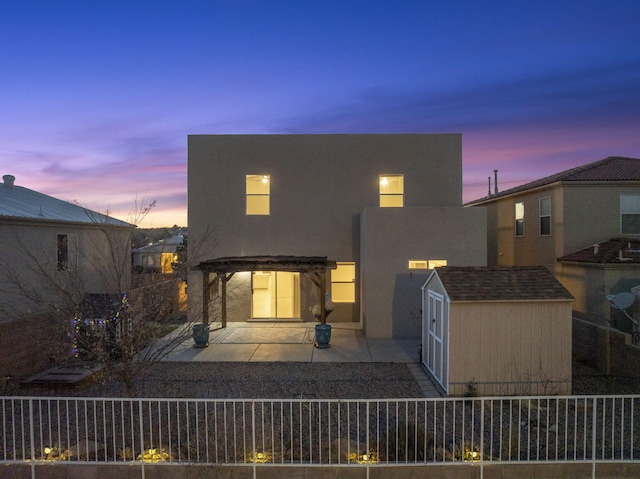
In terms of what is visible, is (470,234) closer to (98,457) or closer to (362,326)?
(362,326)

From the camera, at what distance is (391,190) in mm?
15703

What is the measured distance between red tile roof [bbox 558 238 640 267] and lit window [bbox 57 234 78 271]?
1515 centimetres

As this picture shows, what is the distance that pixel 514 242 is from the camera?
17.2m

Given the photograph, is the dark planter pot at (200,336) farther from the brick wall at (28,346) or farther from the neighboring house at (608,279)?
the neighboring house at (608,279)

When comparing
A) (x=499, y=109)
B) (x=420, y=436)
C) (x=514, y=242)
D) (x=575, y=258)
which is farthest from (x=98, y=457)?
(x=499, y=109)

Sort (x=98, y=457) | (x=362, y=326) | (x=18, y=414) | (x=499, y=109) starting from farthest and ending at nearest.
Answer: (x=499, y=109) → (x=362, y=326) → (x=18, y=414) → (x=98, y=457)

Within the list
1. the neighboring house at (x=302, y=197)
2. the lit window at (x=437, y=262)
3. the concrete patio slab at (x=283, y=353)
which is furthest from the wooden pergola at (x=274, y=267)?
the lit window at (x=437, y=262)

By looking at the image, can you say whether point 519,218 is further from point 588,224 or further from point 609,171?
point 609,171

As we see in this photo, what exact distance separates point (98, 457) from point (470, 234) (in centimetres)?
1139

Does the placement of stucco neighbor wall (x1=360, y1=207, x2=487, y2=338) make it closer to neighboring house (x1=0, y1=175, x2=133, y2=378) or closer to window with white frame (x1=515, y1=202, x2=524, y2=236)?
window with white frame (x1=515, y1=202, x2=524, y2=236)

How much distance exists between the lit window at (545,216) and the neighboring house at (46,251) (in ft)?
44.3

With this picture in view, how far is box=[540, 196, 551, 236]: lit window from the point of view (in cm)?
1445

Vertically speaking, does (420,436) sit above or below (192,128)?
below

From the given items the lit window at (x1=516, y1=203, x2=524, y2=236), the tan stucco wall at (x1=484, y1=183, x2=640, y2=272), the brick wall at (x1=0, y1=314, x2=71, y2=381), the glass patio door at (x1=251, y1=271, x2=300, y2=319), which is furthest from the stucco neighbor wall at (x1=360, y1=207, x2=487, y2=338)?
the brick wall at (x1=0, y1=314, x2=71, y2=381)
